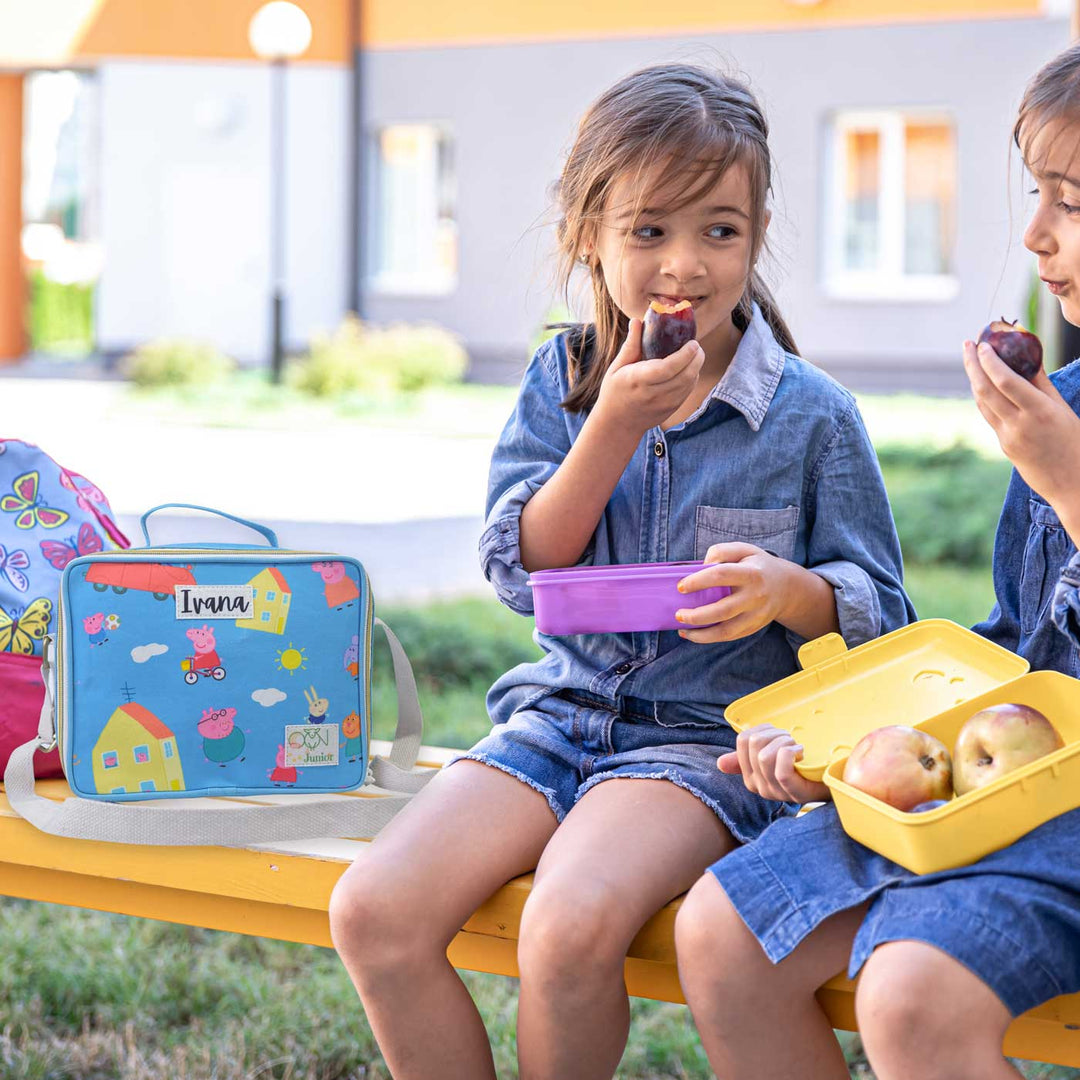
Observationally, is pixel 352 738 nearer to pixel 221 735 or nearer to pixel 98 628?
pixel 221 735

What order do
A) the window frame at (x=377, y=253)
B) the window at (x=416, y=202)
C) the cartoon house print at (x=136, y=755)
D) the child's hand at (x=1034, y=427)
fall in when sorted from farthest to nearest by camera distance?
the window at (x=416, y=202), the window frame at (x=377, y=253), the cartoon house print at (x=136, y=755), the child's hand at (x=1034, y=427)

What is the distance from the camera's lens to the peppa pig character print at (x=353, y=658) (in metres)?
2.20

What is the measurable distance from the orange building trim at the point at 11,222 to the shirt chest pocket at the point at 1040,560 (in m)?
16.7

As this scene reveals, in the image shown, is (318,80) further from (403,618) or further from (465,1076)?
(465,1076)

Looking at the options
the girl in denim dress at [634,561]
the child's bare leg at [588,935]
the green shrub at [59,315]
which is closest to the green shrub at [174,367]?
the green shrub at [59,315]

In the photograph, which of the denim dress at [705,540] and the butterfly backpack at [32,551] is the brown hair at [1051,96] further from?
the butterfly backpack at [32,551]

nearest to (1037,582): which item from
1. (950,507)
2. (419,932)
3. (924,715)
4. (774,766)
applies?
(924,715)

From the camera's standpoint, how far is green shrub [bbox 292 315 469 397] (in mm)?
13406

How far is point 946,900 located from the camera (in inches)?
60.1

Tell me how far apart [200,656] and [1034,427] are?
47.1 inches

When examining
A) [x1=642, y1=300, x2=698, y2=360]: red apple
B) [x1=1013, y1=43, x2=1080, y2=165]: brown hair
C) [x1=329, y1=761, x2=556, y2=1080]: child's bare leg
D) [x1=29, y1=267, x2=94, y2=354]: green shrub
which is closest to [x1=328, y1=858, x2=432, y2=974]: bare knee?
[x1=329, y1=761, x2=556, y2=1080]: child's bare leg

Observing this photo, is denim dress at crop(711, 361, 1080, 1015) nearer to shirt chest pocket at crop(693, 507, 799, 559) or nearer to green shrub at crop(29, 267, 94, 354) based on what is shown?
shirt chest pocket at crop(693, 507, 799, 559)

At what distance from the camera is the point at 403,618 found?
498 cm

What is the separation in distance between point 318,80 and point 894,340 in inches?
272
